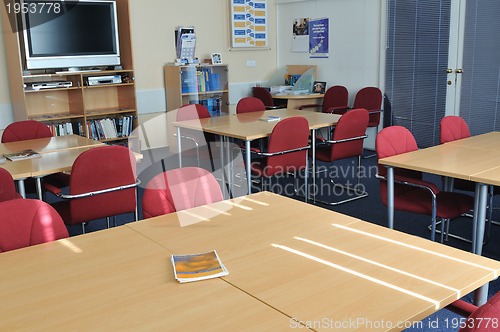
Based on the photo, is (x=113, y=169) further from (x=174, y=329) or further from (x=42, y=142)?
(x=174, y=329)

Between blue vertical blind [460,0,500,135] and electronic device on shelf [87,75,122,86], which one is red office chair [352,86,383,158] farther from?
electronic device on shelf [87,75,122,86]

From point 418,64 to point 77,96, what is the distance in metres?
4.30

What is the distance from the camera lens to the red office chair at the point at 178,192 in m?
2.65

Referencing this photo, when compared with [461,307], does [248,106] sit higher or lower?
higher

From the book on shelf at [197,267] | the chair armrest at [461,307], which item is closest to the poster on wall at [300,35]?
the book on shelf at [197,267]

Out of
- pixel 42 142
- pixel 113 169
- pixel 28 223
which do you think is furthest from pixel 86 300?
pixel 42 142

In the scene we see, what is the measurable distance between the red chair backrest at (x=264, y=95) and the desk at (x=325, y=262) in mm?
5039

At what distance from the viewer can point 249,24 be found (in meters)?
8.14

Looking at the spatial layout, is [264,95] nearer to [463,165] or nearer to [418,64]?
[418,64]

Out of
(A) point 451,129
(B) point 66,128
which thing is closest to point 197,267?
(A) point 451,129

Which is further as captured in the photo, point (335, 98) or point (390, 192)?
point (335, 98)

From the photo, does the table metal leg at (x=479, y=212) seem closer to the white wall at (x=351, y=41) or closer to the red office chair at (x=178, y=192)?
the red office chair at (x=178, y=192)

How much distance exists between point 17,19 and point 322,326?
18.5ft

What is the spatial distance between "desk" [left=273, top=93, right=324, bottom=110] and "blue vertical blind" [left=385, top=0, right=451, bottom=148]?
3.41ft
